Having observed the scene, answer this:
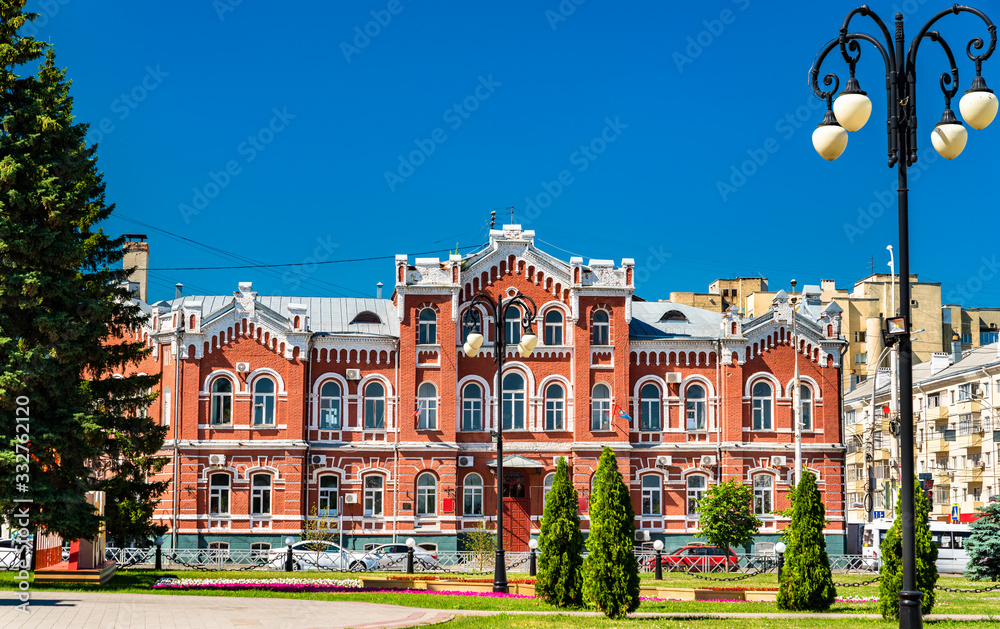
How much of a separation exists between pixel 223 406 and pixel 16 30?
2143 centimetres

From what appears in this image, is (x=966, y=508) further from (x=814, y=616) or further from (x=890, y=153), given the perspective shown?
(x=890, y=153)

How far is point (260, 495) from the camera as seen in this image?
4678 centimetres

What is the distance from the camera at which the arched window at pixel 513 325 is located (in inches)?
1918

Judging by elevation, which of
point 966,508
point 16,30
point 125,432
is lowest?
point 966,508

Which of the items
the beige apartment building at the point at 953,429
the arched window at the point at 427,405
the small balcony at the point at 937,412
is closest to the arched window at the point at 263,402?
the arched window at the point at 427,405

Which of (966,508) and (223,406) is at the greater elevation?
(223,406)

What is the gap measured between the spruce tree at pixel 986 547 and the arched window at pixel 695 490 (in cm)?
1245

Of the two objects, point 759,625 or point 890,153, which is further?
point 759,625

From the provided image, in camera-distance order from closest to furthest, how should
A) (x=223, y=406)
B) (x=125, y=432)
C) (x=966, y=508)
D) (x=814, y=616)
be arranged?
1. (x=814, y=616)
2. (x=125, y=432)
3. (x=223, y=406)
4. (x=966, y=508)

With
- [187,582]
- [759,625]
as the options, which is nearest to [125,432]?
[187,582]

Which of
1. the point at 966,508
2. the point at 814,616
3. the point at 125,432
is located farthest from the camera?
the point at 966,508

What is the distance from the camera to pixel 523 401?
4881 centimetres

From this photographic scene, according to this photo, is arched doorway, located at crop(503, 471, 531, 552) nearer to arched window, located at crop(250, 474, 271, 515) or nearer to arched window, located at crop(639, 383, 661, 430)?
arched window, located at crop(639, 383, 661, 430)

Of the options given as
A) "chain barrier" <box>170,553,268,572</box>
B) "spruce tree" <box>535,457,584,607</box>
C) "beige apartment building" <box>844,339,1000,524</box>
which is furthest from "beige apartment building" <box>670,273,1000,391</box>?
"spruce tree" <box>535,457,584,607</box>
